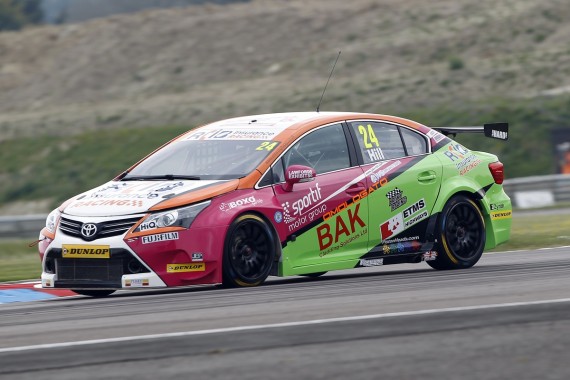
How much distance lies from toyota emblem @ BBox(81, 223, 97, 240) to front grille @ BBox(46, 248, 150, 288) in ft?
0.62

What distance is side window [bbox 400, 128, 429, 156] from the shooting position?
11609mm

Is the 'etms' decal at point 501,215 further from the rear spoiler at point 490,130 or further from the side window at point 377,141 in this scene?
the side window at point 377,141

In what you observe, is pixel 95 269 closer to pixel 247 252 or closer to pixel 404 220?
pixel 247 252

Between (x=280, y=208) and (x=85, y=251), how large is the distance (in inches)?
64.5

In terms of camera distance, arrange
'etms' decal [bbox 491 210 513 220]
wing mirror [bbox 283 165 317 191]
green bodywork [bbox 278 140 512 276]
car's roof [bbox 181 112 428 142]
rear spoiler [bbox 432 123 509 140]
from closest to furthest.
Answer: wing mirror [bbox 283 165 317 191]
green bodywork [bbox 278 140 512 276]
car's roof [bbox 181 112 428 142]
'etms' decal [bbox 491 210 513 220]
rear spoiler [bbox 432 123 509 140]

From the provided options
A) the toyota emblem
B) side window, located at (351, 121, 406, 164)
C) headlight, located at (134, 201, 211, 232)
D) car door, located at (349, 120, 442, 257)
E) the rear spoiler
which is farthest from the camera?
the rear spoiler

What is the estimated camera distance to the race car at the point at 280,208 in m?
9.72

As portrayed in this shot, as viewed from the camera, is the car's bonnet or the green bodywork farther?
the green bodywork


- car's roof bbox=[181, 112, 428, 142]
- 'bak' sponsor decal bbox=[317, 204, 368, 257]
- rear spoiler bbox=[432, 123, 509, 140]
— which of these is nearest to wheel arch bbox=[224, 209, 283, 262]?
'bak' sponsor decal bbox=[317, 204, 368, 257]

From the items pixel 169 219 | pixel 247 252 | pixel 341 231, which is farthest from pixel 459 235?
pixel 169 219

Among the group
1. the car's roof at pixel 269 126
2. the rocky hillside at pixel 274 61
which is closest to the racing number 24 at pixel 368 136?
the car's roof at pixel 269 126

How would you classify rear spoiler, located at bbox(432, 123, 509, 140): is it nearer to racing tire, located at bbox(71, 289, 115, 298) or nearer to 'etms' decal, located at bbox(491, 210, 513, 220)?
'etms' decal, located at bbox(491, 210, 513, 220)

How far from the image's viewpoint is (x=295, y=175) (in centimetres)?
1037

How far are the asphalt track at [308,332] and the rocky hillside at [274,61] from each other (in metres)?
32.0
